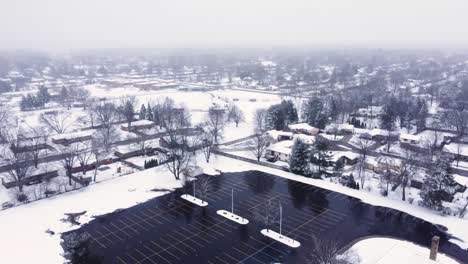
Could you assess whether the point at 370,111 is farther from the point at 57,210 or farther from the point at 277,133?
the point at 57,210

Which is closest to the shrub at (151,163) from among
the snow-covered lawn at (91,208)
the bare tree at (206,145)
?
the snow-covered lawn at (91,208)

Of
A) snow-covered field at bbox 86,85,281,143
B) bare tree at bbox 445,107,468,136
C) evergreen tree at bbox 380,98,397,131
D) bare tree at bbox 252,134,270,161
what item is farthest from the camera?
snow-covered field at bbox 86,85,281,143

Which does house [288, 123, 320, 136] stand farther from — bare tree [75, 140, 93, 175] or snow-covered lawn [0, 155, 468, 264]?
bare tree [75, 140, 93, 175]

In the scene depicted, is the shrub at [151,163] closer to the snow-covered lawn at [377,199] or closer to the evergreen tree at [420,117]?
the snow-covered lawn at [377,199]

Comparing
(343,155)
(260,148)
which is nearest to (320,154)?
(343,155)

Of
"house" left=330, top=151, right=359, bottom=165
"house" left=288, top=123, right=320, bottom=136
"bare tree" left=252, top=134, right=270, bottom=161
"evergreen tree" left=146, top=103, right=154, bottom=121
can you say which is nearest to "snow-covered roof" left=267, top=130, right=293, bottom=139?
"house" left=288, top=123, right=320, bottom=136

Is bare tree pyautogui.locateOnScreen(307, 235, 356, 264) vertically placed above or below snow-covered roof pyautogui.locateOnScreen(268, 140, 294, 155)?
below
